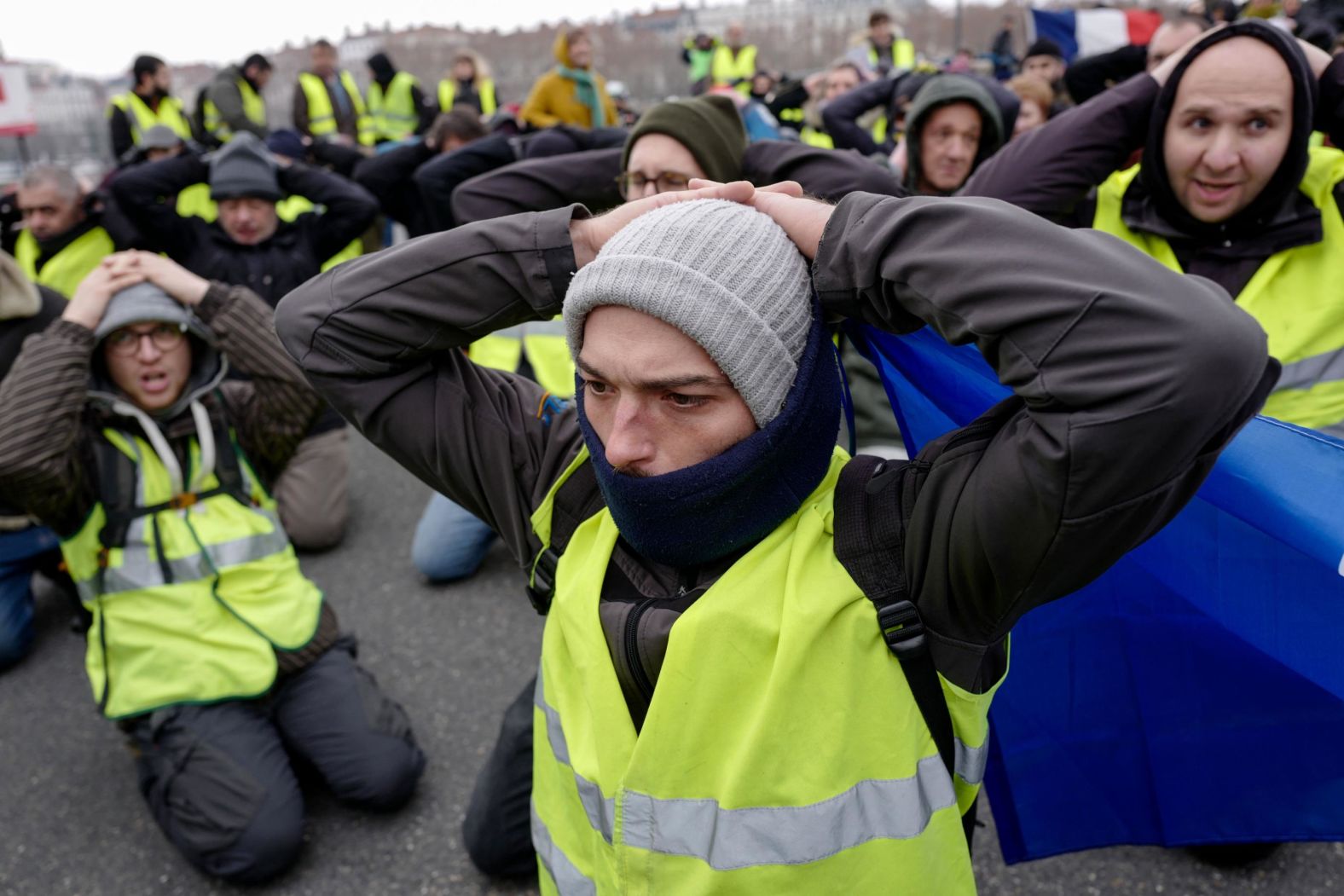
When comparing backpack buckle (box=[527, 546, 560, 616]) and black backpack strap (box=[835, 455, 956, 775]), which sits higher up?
black backpack strap (box=[835, 455, 956, 775])

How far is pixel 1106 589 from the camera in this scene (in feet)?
5.83

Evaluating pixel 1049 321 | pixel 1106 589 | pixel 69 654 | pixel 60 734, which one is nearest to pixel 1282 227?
pixel 1106 589

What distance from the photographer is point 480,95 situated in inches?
413

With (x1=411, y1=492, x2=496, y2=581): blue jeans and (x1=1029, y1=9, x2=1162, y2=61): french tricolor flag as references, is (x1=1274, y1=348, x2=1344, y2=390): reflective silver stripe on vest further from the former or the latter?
(x1=1029, y1=9, x2=1162, y2=61): french tricolor flag

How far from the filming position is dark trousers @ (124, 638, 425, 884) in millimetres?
2559

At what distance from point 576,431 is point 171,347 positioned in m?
1.83

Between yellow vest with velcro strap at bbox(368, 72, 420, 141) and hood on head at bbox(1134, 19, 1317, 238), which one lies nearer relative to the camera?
hood on head at bbox(1134, 19, 1317, 238)

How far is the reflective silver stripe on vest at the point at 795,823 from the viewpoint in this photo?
1270 millimetres

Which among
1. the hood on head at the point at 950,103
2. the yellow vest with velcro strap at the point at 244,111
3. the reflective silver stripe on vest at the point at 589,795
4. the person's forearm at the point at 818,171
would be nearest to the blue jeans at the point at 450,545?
the person's forearm at the point at 818,171

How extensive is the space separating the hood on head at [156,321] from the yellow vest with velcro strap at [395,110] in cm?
751

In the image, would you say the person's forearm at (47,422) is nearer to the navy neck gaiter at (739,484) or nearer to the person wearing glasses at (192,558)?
the person wearing glasses at (192,558)

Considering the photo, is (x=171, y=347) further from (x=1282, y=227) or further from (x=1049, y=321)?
(x=1282, y=227)

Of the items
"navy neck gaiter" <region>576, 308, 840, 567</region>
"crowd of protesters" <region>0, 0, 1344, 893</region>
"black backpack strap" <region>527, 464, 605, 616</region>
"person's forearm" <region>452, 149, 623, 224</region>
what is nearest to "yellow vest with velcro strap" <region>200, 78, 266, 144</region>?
"person's forearm" <region>452, 149, 623, 224</region>

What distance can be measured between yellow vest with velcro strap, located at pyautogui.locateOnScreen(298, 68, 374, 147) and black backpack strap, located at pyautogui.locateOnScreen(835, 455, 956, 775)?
9.80 meters
